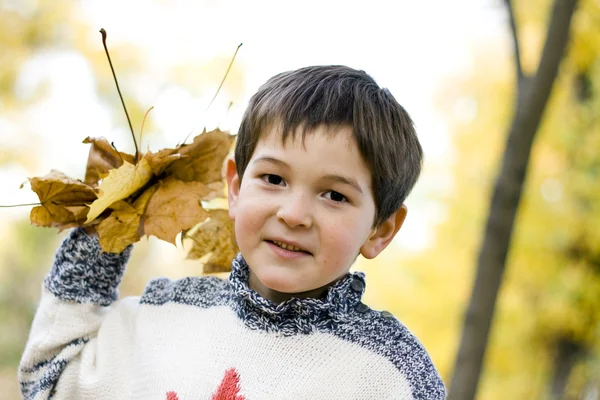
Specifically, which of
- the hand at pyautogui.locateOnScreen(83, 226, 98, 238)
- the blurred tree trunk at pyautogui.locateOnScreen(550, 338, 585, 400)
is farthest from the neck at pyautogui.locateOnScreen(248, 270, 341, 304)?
the blurred tree trunk at pyautogui.locateOnScreen(550, 338, 585, 400)

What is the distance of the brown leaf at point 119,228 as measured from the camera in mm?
1578

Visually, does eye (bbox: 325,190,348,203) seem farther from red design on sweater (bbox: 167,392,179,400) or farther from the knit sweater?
red design on sweater (bbox: 167,392,179,400)

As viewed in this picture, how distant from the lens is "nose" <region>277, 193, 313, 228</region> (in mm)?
1415

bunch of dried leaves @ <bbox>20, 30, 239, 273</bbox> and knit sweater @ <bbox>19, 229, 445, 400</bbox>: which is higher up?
bunch of dried leaves @ <bbox>20, 30, 239, 273</bbox>

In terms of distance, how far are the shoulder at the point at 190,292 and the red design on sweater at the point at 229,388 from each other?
19cm

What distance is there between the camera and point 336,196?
1476mm

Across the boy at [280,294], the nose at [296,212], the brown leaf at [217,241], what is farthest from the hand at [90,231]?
the nose at [296,212]

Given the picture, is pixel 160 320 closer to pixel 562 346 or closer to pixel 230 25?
pixel 230 25

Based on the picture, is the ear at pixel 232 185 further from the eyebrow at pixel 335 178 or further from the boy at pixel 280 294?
the eyebrow at pixel 335 178

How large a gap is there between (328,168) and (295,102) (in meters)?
0.17

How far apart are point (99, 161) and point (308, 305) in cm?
56

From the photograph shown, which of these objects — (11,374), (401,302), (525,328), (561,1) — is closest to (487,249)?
(561,1)

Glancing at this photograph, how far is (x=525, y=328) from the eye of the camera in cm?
854

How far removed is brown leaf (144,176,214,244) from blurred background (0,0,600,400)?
5762 mm
